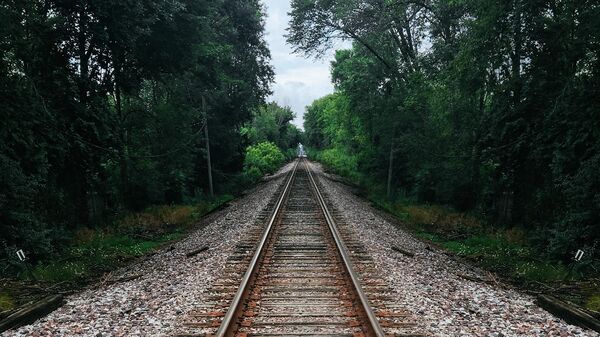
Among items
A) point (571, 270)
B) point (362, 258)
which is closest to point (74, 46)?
point (362, 258)

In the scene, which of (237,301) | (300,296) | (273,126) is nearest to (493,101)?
(300,296)

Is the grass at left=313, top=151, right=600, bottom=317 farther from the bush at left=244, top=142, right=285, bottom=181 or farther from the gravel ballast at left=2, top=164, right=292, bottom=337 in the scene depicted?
the bush at left=244, top=142, right=285, bottom=181

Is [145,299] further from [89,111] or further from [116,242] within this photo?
[89,111]

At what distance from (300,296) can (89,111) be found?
9676mm

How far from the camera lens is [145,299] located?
6758 mm

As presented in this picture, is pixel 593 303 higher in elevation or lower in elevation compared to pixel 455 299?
lower

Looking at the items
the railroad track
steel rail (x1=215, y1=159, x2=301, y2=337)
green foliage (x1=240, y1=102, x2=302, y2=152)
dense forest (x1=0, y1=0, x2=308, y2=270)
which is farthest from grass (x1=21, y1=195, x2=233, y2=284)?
green foliage (x1=240, y1=102, x2=302, y2=152)

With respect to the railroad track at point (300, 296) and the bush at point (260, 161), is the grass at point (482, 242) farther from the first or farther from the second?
the bush at point (260, 161)

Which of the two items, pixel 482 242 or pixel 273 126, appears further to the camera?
pixel 273 126

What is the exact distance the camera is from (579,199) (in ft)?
30.3

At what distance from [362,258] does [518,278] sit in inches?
126

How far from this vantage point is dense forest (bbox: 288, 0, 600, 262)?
9750 millimetres

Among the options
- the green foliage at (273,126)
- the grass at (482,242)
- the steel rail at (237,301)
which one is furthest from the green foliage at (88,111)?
the green foliage at (273,126)

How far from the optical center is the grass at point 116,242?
848cm
